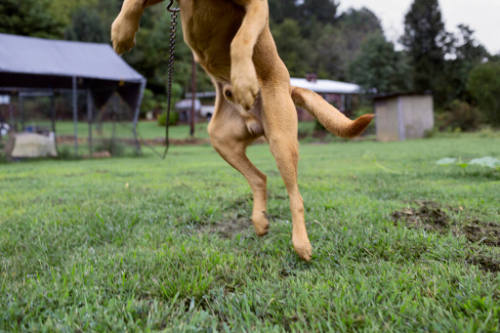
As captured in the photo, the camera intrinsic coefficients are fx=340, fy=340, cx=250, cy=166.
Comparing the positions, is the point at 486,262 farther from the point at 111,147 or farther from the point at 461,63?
the point at 461,63

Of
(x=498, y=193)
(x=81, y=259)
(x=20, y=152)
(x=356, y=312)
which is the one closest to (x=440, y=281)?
(x=356, y=312)

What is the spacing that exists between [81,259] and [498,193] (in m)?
3.73

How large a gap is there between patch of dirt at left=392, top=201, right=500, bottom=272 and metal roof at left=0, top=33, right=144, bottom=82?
11.0 metres

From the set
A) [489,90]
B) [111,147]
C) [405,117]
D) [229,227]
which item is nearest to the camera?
[229,227]

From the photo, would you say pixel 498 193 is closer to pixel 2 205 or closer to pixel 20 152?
pixel 2 205

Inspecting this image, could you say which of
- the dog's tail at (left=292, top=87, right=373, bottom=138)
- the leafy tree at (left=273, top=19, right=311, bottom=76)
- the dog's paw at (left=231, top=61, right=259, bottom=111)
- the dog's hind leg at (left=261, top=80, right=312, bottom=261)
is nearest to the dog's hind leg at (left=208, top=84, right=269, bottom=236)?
the dog's hind leg at (left=261, top=80, right=312, bottom=261)

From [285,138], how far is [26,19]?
37.7m

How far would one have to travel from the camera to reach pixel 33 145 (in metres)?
10.9

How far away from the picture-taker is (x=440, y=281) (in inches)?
58.2

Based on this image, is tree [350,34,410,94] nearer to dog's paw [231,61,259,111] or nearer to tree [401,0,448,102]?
tree [401,0,448,102]

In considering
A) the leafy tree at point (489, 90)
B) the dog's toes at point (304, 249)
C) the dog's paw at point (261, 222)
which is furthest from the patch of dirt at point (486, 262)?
the leafy tree at point (489, 90)

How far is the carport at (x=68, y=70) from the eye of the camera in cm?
1058

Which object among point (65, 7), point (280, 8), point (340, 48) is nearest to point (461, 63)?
point (340, 48)

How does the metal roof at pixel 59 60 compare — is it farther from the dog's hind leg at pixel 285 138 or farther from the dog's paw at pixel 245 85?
the dog's paw at pixel 245 85
